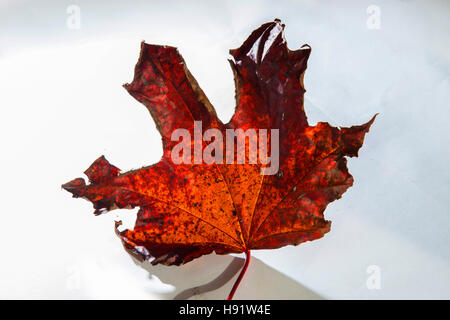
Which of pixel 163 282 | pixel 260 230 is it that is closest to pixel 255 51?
pixel 260 230

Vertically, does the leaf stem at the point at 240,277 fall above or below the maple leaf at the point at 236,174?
below

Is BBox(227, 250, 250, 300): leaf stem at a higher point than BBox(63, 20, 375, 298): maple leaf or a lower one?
lower

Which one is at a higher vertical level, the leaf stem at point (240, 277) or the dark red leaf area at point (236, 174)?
the dark red leaf area at point (236, 174)

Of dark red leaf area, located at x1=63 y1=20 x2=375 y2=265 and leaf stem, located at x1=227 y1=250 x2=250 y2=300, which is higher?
dark red leaf area, located at x1=63 y1=20 x2=375 y2=265

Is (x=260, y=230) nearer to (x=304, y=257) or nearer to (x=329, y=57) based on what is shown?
(x=304, y=257)

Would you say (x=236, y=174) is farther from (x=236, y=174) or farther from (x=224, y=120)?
(x=224, y=120)
